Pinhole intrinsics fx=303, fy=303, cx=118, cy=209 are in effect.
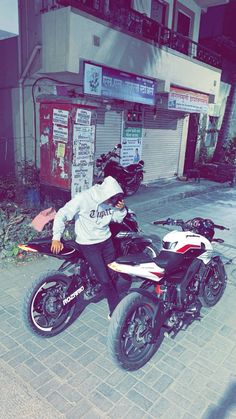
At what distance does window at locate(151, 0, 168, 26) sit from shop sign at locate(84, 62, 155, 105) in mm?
3077

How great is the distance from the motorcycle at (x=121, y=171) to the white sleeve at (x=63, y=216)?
208 inches

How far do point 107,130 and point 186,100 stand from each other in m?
3.62

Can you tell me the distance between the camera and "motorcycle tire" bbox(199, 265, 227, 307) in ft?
13.1

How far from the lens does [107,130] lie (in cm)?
1012

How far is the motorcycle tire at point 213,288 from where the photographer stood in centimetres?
399

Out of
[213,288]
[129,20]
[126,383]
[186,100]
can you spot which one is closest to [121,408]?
[126,383]

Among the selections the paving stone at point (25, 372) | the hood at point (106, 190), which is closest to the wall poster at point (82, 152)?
the hood at point (106, 190)

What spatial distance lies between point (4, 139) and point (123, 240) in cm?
674

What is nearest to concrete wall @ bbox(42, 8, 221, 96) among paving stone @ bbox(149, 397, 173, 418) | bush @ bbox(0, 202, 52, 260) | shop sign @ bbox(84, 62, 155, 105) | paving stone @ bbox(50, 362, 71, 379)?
shop sign @ bbox(84, 62, 155, 105)

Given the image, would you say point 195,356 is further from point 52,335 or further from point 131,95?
point 131,95

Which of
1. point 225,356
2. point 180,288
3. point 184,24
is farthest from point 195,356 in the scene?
point 184,24

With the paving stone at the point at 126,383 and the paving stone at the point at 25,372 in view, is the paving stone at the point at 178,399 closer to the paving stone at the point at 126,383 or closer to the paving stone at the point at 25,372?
the paving stone at the point at 126,383

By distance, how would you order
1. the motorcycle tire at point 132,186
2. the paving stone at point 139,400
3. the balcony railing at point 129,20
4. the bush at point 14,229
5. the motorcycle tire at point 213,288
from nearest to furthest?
the paving stone at point 139,400 → the motorcycle tire at point 213,288 → the bush at point 14,229 → the balcony railing at point 129,20 → the motorcycle tire at point 132,186

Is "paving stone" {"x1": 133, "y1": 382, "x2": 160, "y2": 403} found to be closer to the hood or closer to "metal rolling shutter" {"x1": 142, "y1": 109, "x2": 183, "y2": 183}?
the hood
